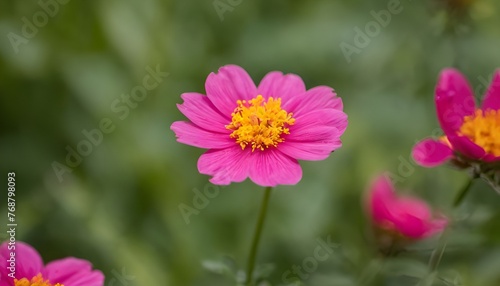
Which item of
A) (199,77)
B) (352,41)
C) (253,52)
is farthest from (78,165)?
(352,41)

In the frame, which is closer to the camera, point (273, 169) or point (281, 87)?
point (273, 169)

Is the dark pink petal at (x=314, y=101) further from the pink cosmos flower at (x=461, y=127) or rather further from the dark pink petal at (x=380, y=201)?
the dark pink petal at (x=380, y=201)

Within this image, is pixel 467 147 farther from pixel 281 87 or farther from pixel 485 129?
pixel 281 87
